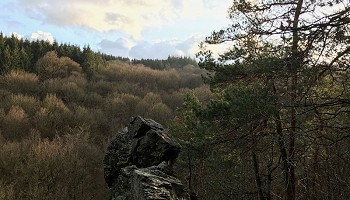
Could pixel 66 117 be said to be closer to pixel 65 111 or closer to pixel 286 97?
pixel 65 111

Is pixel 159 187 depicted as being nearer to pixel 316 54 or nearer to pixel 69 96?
pixel 316 54

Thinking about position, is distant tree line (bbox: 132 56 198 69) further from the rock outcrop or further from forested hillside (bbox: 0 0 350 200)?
the rock outcrop

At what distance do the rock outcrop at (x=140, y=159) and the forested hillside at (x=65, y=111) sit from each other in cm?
917

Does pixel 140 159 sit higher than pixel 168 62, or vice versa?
pixel 168 62

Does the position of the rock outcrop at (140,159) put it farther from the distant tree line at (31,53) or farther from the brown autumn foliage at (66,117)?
the distant tree line at (31,53)

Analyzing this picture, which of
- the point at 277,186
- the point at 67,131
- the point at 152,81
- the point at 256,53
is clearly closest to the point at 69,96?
the point at 67,131

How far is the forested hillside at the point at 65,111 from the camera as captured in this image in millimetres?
21391

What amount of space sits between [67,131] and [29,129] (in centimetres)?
317

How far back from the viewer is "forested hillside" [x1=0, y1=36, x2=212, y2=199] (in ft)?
70.2

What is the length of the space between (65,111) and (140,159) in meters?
26.0

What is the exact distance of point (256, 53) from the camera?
1002 centimetres

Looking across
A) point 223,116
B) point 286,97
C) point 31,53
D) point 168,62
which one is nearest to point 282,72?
point 286,97

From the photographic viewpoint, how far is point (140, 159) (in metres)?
10.7

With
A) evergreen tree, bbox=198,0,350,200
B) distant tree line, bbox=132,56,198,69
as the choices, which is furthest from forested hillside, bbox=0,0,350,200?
distant tree line, bbox=132,56,198,69
